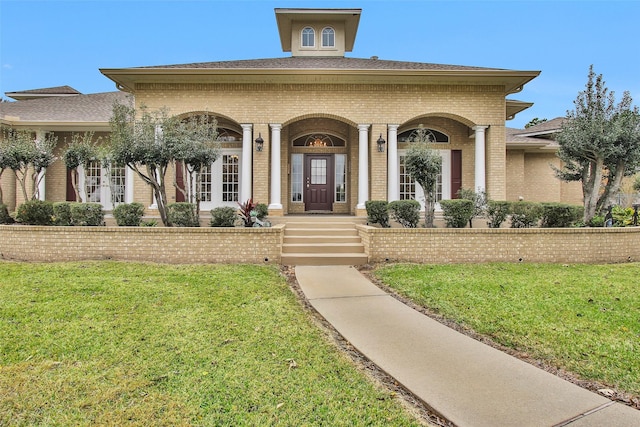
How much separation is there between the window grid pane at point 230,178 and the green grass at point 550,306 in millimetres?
7745

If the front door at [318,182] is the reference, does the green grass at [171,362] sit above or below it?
below

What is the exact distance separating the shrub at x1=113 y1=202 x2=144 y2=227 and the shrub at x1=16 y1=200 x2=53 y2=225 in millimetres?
1877

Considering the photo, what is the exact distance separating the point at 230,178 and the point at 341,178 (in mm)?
4294

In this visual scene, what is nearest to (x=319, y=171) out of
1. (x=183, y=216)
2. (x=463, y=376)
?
(x=183, y=216)

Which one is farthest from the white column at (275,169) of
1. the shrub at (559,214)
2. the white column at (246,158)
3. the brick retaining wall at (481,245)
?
the shrub at (559,214)

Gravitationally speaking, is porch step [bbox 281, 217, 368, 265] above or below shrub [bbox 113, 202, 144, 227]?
below

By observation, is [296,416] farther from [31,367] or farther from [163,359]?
[31,367]

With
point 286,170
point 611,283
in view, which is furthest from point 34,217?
point 611,283

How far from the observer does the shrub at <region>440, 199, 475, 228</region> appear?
871 centimetres

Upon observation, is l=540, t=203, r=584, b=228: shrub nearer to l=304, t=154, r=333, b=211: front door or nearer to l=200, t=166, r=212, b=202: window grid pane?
l=304, t=154, r=333, b=211: front door

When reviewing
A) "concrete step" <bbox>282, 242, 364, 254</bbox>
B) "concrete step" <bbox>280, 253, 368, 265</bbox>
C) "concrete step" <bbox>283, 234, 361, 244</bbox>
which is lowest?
"concrete step" <bbox>280, 253, 368, 265</bbox>

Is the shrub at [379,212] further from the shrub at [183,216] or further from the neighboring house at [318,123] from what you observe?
the shrub at [183,216]

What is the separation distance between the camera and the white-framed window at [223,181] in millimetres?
13461

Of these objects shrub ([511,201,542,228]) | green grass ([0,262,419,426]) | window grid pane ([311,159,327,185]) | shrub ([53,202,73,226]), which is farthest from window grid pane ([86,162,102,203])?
shrub ([511,201,542,228])
